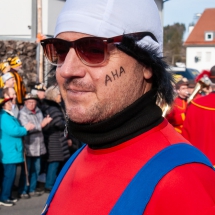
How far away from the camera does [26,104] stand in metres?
6.85

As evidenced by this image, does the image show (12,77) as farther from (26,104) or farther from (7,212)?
(7,212)

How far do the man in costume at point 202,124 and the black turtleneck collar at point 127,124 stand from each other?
9.80ft

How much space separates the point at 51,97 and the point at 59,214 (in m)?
5.77

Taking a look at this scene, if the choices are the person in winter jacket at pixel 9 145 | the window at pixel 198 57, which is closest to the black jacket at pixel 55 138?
the person in winter jacket at pixel 9 145

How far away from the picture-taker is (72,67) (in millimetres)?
1623

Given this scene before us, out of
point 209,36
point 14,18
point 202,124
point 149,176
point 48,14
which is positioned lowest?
point 202,124

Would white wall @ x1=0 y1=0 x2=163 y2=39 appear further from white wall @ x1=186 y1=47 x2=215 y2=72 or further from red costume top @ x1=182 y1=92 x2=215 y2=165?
white wall @ x1=186 y1=47 x2=215 y2=72

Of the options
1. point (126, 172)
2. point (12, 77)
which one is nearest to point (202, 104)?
point (126, 172)

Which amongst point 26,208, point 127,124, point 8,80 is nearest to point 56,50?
point 127,124

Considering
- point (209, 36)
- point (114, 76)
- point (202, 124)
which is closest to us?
point (114, 76)

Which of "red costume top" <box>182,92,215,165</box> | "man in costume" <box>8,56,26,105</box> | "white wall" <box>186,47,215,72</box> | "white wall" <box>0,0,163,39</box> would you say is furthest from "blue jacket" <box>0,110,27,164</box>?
"white wall" <box>186,47,215,72</box>

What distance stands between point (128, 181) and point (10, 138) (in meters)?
5.21

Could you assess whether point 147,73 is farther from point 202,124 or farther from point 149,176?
point 202,124

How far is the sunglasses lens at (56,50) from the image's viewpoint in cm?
172
